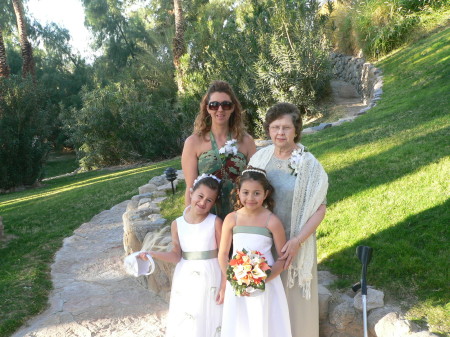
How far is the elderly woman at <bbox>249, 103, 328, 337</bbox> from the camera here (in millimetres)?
2330

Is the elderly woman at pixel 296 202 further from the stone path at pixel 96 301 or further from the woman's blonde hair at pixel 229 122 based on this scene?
the stone path at pixel 96 301

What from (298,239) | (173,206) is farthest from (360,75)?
(298,239)

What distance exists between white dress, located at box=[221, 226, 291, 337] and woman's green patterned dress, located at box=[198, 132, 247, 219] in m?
0.43

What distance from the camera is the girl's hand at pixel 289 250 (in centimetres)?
229

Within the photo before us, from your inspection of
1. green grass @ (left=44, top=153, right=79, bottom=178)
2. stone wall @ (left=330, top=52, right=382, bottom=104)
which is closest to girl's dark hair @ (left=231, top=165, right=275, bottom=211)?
stone wall @ (left=330, top=52, right=382, bottom=104)

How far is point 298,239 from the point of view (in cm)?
230

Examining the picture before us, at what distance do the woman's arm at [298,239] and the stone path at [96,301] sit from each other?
175 centimetres

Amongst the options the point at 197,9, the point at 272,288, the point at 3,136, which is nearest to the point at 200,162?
the point at 272,288

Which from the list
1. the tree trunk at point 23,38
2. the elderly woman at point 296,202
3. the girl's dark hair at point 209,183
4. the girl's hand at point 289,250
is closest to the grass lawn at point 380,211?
the elderly woman at point 296,202

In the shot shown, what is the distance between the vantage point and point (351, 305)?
2.89m

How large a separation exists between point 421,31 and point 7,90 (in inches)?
479

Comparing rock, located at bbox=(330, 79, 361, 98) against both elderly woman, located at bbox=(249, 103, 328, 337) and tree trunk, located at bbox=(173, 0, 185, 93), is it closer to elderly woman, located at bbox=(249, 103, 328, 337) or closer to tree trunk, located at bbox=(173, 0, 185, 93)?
tree trunk, located at bbox=(173, 0, 185, 93)

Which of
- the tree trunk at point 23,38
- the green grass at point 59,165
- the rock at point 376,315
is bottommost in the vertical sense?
the green grass at point 59,165

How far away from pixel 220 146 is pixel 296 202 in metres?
0.72
